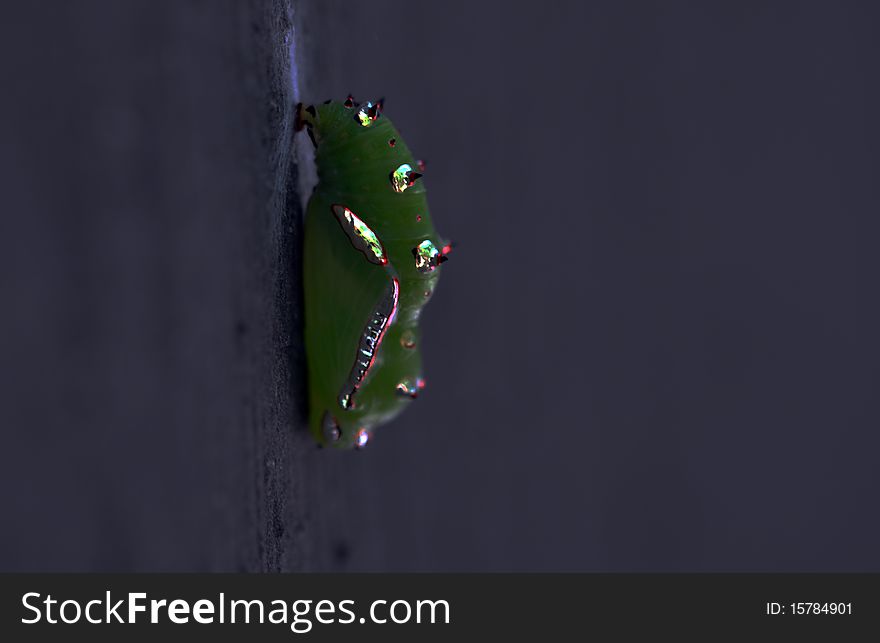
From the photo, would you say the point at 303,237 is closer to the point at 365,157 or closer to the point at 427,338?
A: the point at 365,157

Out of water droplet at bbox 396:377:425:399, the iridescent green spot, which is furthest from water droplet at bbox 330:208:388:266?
water droplet at bbox 396:377:425:399

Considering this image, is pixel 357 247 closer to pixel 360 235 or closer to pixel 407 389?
pixel 360 235

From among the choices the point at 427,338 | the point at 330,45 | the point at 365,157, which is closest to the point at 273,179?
the point at 365,157

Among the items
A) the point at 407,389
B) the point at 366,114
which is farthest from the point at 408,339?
the point at 366,114

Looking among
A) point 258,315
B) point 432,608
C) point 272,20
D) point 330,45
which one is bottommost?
point 432,608

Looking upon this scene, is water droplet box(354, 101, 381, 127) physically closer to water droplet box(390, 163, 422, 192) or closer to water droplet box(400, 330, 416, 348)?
water droplet box(390, 163, 422, 192)

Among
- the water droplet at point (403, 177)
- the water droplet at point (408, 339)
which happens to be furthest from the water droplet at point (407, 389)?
the water droplet at point (403, 177)
